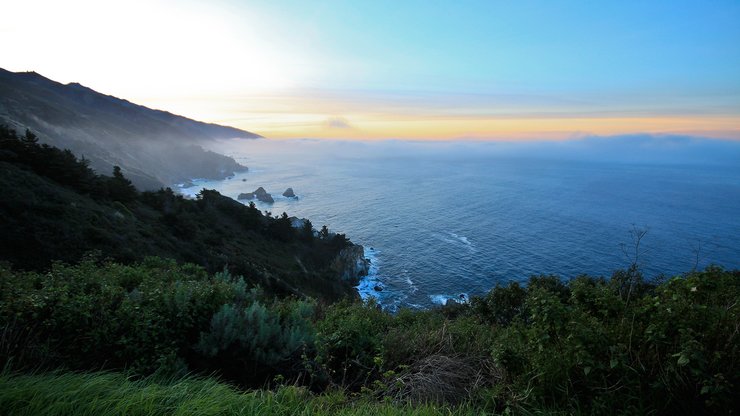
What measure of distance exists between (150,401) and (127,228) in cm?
2488

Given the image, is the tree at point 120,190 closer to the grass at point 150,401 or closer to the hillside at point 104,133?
the grass at point 150,401

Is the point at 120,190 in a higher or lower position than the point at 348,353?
lower

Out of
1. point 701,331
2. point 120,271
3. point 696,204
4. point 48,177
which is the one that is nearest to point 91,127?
point 48,177

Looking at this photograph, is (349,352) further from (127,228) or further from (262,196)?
(262,196)

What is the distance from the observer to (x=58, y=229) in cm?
1784

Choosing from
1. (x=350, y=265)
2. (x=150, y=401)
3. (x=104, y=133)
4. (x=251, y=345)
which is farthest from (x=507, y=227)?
(x=104, y=133)

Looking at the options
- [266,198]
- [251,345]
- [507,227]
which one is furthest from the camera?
[266,198]

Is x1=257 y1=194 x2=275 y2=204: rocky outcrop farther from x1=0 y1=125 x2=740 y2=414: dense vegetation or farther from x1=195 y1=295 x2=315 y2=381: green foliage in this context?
x1=195 y1=295 x2=315 y2=381: green foliage

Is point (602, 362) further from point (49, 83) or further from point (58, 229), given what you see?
point (49, 83)

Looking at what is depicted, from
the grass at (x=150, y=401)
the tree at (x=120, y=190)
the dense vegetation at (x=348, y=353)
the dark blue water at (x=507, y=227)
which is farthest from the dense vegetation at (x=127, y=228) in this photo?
the dark blue water at (x=507, y=227)

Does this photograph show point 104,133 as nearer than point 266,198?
No

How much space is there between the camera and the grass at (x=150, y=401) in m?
3.02

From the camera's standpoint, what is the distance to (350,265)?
48844mm

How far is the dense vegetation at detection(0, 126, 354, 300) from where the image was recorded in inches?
677
